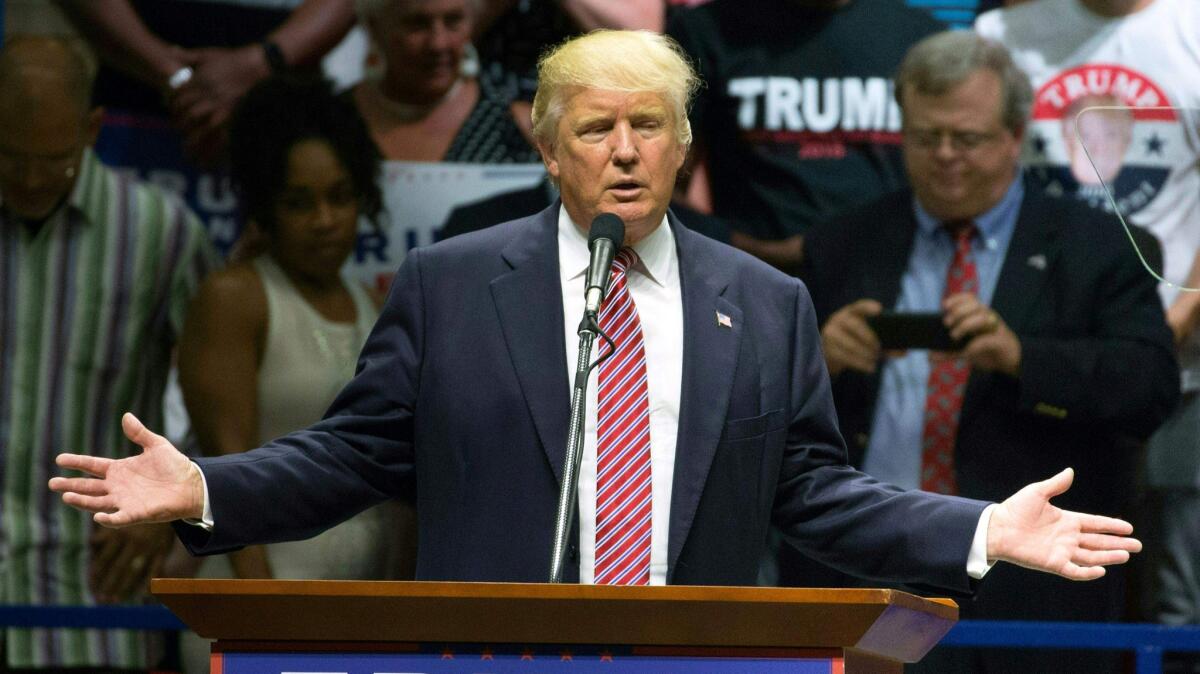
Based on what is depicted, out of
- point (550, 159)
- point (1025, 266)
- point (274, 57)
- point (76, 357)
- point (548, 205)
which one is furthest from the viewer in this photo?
point (274, 57)

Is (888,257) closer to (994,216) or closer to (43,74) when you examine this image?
(994,216)

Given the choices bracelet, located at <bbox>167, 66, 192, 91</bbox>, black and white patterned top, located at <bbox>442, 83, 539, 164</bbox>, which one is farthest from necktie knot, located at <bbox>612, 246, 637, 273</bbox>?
bracelet, located at <bbox>167, 66, 192, 91</bbox>

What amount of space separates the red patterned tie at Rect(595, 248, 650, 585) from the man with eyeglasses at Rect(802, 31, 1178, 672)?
1.81 metres

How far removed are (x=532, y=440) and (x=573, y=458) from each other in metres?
0.35

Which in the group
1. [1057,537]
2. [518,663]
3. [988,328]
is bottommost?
[518,663]

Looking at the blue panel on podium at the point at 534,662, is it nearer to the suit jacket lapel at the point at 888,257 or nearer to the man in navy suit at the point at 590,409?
the man in navy suit at the point at 590,409

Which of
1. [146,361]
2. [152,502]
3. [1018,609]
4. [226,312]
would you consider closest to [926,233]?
[1018,609]

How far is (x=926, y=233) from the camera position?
4.21m

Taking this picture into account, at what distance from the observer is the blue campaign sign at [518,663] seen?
1753mm

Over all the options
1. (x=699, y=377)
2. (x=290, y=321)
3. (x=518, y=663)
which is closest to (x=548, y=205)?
(x=290, y=321)

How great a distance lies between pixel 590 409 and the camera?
237 cm

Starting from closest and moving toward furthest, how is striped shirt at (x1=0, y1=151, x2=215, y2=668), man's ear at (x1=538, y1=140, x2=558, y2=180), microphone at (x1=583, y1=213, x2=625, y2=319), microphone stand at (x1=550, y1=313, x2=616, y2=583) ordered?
microphone stand at (x1=550, y1=313, x2=616, y2=583), microphone at (x1=583, y1=213, x2=625, y2=319), man's ear at (x1=538, y1=140, x2=558, y2=180), striped shirt at (x1=0, y1=151, x2=215, y2=668)

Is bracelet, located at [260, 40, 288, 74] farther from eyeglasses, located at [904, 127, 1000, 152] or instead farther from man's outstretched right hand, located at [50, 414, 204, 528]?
man's outstretched right hand, located at [50, 414, 204, 528]

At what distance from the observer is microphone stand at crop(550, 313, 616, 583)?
1964 millimetres
